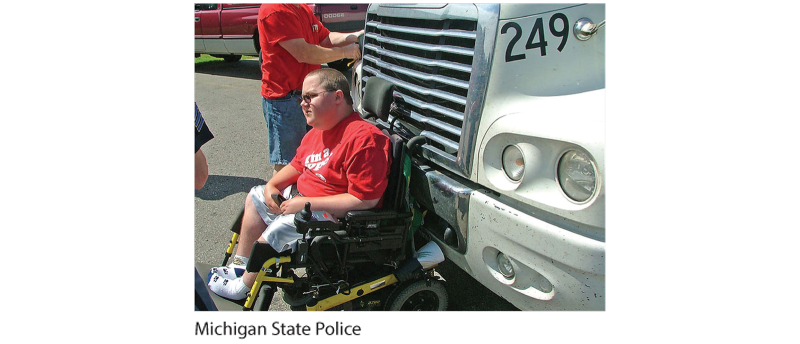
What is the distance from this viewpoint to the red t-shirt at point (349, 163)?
7.83ft

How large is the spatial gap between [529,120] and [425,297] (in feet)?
3.84

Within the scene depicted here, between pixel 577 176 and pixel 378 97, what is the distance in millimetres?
1283

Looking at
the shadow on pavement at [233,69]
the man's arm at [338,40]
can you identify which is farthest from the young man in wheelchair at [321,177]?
the shadow on pavement at [233,69]

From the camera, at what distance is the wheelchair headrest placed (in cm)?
282

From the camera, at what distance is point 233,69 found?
10.3 m

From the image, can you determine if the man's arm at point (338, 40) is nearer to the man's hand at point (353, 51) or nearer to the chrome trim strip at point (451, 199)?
the man's hand at point (353, 51)

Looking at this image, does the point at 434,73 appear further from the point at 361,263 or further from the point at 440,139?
the point at 361,263

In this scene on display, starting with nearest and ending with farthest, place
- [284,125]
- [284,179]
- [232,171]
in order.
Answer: [284,179] → [284,125] → [232,171]

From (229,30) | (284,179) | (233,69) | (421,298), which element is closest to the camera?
(421,298)

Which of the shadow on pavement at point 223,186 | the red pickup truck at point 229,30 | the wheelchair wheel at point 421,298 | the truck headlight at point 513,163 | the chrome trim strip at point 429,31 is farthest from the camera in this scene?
the red pickup truck at point 229,30

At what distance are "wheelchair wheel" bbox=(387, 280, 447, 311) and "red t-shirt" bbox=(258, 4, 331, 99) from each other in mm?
1670

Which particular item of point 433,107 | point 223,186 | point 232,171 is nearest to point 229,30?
point 232,171

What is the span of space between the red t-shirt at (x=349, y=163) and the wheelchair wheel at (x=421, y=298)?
1.62 ft
